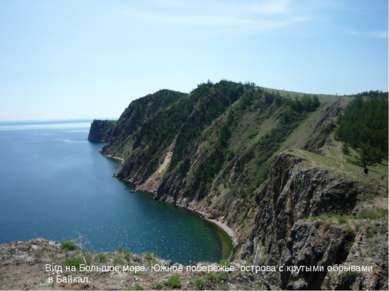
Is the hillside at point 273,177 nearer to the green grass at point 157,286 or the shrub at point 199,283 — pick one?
the shrub at point 199,283

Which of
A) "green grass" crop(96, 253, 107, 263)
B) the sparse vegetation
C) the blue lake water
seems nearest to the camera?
"green grass" crop(96, 253, 107, 263)

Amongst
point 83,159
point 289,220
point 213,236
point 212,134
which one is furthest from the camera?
point 83,159

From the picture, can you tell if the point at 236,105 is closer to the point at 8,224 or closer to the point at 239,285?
the point at 8,224

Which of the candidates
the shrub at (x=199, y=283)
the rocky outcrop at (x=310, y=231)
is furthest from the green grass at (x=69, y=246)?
the rocky outcrop at (x=310, y=231)

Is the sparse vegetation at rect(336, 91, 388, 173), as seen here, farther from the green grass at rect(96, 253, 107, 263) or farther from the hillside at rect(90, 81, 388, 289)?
the green grass at rect(96, 253, 107, 263)

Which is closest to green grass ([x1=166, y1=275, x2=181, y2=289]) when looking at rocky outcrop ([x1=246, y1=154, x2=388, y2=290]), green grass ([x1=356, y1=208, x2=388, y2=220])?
rocky outcrop ([x1=246, y1=154, x2=388, y2=290])

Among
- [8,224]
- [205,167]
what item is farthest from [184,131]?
[8,224]

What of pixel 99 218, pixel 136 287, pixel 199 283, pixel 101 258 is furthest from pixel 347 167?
pixel 99 218

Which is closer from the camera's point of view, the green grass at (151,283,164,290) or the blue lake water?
the green grass at (151,283,164,290)
